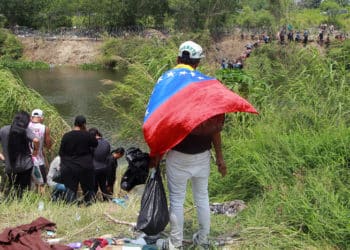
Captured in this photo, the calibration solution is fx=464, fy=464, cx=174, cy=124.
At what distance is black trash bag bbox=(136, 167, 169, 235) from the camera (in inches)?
122

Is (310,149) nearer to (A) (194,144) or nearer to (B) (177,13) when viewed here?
(A) (194,144)

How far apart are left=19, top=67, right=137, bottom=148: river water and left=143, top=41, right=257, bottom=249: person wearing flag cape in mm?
4311

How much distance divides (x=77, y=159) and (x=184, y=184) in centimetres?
190

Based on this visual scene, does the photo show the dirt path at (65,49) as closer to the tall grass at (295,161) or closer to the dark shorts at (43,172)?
the tall grass at (295,161)

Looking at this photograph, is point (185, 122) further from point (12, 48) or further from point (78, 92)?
point (12, 48)

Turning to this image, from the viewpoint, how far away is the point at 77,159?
4.68 metres

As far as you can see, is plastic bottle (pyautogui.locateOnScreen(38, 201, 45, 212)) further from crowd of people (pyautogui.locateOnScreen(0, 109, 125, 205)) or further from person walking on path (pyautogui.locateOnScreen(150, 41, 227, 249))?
person walking on path (pyautogui.locateOnScreen(150, 41, 227, 249))

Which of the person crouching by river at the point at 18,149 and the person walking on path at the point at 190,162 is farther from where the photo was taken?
the person crouching by river at the point at 18,149

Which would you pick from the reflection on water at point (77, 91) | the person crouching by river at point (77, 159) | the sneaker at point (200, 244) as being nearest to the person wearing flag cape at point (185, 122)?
the sneaker at point (200, 244)

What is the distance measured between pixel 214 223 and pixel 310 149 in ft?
4.25

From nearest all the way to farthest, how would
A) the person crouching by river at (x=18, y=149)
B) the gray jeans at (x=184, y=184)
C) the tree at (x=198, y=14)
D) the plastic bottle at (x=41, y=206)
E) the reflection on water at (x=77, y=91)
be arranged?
the gray jeans at (x=184, y=184)
the plastic bottle at (x=41, y=206)
the person crouching by river at (x=18, y=149)
the reflection on water at (x=77, y=91)
the tree at (x=198, y=14)

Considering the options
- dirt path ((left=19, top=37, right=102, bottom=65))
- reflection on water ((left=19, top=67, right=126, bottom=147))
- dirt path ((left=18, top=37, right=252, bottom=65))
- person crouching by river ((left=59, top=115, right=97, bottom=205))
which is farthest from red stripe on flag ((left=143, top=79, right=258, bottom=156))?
dirt path ((left=19, top=37, right=102, bottom=65))

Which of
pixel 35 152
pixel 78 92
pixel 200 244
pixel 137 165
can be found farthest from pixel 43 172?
pixel 78 92

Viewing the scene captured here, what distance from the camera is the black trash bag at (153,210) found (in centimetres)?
311
